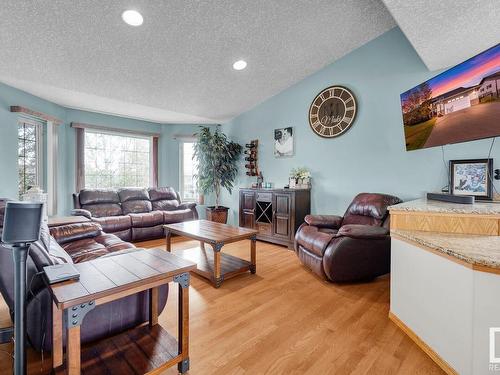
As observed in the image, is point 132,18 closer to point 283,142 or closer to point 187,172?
point 283,142

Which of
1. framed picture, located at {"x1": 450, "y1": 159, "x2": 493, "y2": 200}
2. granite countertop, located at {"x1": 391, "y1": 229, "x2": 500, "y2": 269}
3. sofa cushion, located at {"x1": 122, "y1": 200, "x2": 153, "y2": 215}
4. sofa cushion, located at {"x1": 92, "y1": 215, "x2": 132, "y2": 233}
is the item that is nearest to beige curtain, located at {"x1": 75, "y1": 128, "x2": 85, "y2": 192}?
sofa cushion, located at {"x1": 122, "y1": 200, "x2": 153, "y2": 215}

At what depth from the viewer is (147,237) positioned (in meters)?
4.28

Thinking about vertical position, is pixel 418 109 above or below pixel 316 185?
above

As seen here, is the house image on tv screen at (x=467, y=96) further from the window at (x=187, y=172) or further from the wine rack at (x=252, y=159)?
the window at (x=187, y=172)

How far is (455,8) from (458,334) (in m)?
2.26

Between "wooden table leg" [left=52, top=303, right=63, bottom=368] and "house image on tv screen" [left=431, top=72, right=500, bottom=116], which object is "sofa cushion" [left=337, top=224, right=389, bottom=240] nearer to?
"house image on tv screen" [left=431, top=72, right=500, bottom=116]

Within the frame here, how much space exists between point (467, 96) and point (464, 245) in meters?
1.32

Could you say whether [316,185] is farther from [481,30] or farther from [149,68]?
[149,68]

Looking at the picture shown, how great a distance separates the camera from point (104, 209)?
426 cm

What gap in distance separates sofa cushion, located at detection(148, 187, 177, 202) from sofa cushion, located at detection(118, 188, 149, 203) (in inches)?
4.5

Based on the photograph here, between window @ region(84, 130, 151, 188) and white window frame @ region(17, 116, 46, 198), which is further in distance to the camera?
window @ region(84, 130, 151, 188)

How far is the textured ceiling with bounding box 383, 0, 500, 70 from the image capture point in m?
1.87

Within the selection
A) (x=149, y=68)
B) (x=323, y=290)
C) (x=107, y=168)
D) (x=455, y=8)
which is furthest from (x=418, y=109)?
(x=107, y=168)

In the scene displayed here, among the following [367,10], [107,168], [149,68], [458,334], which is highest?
[367,10]
